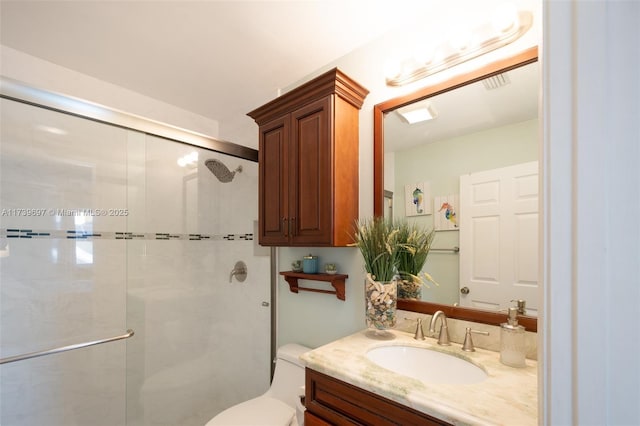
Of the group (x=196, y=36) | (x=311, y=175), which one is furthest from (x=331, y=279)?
(x=196, y=36)

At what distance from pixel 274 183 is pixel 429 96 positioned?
3.02 ft

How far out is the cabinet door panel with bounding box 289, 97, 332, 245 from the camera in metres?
1.49

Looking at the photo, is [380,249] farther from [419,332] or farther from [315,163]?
[315,163]

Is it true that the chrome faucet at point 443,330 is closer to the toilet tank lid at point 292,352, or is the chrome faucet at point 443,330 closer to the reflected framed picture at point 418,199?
the reflected framed picture at point 418,199

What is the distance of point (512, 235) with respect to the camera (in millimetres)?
1176

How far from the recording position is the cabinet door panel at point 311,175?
4.88ft

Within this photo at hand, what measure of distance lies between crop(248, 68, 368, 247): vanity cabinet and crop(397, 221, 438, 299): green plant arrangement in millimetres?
279

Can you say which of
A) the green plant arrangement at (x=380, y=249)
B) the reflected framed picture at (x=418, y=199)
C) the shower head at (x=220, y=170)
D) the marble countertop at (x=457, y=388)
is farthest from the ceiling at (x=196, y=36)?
the marble countertop at (x=457, y=388)

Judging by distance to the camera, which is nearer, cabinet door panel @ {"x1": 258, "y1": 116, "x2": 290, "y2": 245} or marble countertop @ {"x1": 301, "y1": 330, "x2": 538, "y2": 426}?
marble countertop @ {"x1": 301, "y1": 330, "x2": 538, "y2": 426}

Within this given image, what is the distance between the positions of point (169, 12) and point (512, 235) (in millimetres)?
1824

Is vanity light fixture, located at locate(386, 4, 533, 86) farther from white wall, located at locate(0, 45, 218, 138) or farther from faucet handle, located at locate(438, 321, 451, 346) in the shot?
white wall, located at locate(0, 45, 218, 138)

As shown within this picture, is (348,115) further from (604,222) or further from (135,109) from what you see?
(135,109)

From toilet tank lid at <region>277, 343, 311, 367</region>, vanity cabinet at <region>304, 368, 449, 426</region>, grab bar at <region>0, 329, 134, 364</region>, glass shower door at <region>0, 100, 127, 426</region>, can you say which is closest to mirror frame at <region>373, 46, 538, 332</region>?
vanity cabinet at <region>304, 368, 449, 426</region>

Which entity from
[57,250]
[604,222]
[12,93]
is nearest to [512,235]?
[604,222]
